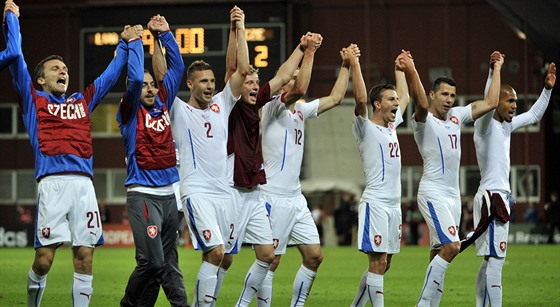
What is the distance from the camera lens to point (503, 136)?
1185 cm

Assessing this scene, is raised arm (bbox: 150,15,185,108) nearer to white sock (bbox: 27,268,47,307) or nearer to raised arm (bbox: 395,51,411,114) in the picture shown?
white sock (bbox: 27,268,47,307)

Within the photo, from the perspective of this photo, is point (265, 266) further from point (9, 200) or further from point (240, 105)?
point (9, 200)

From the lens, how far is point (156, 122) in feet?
32.6

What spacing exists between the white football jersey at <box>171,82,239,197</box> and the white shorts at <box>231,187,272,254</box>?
0.50 meters

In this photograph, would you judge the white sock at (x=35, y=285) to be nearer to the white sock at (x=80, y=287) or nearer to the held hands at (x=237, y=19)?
the white sock at (x=80, y=287)

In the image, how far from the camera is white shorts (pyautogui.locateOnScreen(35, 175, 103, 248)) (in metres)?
9.24

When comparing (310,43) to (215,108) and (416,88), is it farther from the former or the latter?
(215,108)

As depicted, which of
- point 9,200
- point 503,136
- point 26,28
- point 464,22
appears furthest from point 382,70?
point 503,136

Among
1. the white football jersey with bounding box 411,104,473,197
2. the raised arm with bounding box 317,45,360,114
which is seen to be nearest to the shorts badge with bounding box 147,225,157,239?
the raised arm with bounding box 317,45,360,114

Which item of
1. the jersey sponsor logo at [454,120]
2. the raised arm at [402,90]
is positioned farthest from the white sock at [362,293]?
the raised arm at [402,90]

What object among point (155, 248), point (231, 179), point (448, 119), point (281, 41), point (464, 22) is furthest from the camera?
point (464, 22)

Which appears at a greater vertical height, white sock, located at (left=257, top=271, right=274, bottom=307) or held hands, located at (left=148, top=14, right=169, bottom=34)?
held hands, located at (left=148, top=14, right=169, bottom=34)

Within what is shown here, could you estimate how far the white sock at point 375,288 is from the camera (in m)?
10.9

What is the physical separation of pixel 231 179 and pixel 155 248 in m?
1.30
